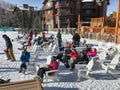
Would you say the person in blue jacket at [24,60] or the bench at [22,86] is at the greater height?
the bench at [22,86]

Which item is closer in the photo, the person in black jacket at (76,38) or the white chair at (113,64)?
the white chair at (113,64)

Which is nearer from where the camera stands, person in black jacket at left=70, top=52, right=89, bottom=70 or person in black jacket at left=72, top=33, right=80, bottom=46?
person in black jacket at left=70, top=52, right=89, bottom=70

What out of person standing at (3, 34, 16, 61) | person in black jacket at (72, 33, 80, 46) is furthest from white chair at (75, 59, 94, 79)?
person in black jacket at (72, 33, 80, 46)

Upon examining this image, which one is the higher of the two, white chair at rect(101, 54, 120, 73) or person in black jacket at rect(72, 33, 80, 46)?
person in black jacket at rect(72, 33, 80, 46)

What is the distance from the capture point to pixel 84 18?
180 ft

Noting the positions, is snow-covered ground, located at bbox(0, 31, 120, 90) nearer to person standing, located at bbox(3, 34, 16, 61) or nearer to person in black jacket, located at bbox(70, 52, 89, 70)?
person in black jacket, located at bbox(70, 52, 89, 70)

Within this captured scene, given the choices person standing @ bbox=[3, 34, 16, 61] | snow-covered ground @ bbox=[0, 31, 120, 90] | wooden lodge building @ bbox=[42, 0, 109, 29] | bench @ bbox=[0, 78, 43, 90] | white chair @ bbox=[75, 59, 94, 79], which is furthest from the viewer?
wooden lodge building @ bbox=[42, 0, 109, 29]

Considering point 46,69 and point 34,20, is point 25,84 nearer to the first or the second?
point 46,69

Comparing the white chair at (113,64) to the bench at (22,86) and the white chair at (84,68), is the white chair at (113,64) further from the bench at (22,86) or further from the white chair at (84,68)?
the bench at (22,86)

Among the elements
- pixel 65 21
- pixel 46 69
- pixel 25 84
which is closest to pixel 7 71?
pixel 46 69

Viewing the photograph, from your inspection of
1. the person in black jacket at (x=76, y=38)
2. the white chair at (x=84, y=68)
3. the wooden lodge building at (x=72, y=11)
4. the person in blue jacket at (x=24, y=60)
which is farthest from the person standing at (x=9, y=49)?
the wooden lodge building at (x=72, y=11)

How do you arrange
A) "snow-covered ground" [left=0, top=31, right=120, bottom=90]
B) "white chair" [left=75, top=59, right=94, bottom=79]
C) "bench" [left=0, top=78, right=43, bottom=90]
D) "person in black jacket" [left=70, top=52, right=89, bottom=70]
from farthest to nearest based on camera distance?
1. "person in black jacket" [left=70, top=52, right=89, bottom=70]
2. "white chair" [left=75, top=59, right=94, bottom=79]
3. "snow-covered ground" [left=0, top=31, right=120, bottom=90]
4. "bench" [left=0, top=78, right=43, bottom=90]

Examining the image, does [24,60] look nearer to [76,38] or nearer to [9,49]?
[9,49]

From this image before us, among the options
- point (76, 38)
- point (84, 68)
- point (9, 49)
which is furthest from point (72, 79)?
point (76, 38)
